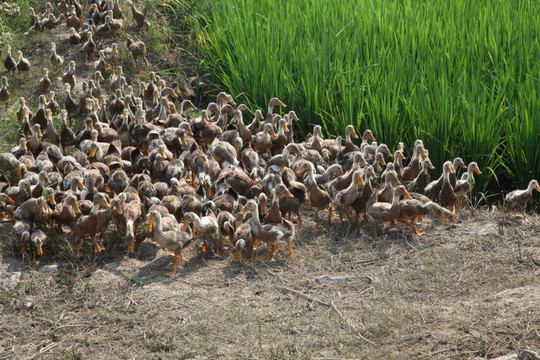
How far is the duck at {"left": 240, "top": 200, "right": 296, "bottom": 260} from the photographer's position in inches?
253

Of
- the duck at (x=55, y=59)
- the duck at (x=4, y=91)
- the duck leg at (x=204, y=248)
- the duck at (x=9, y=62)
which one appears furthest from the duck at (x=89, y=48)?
the duck leg at (x=204, y=248)

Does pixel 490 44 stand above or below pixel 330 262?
above

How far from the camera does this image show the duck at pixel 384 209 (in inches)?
265

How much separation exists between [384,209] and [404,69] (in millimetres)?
2453

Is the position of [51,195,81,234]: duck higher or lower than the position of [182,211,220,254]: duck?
higher

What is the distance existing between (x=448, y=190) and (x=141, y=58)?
6241 mm

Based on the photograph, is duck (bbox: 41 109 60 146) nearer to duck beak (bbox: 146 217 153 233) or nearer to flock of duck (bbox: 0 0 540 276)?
flock of duck (bbox: 0 0 540 276)

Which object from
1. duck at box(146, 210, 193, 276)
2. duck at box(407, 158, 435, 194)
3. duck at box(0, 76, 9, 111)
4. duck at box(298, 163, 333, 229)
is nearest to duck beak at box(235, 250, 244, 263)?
duck at box(146, 210, 193, 276)

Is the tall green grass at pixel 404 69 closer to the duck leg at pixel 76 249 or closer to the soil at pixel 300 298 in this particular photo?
the soil at pixel 300 298

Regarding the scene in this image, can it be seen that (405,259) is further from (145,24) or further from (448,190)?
Result: (145,24)

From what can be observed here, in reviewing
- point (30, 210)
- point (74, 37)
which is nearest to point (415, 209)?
point (30, 210)

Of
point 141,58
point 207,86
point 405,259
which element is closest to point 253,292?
point 405,259

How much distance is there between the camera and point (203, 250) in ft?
22.0

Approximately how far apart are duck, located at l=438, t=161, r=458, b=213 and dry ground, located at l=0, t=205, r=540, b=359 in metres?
0.21
